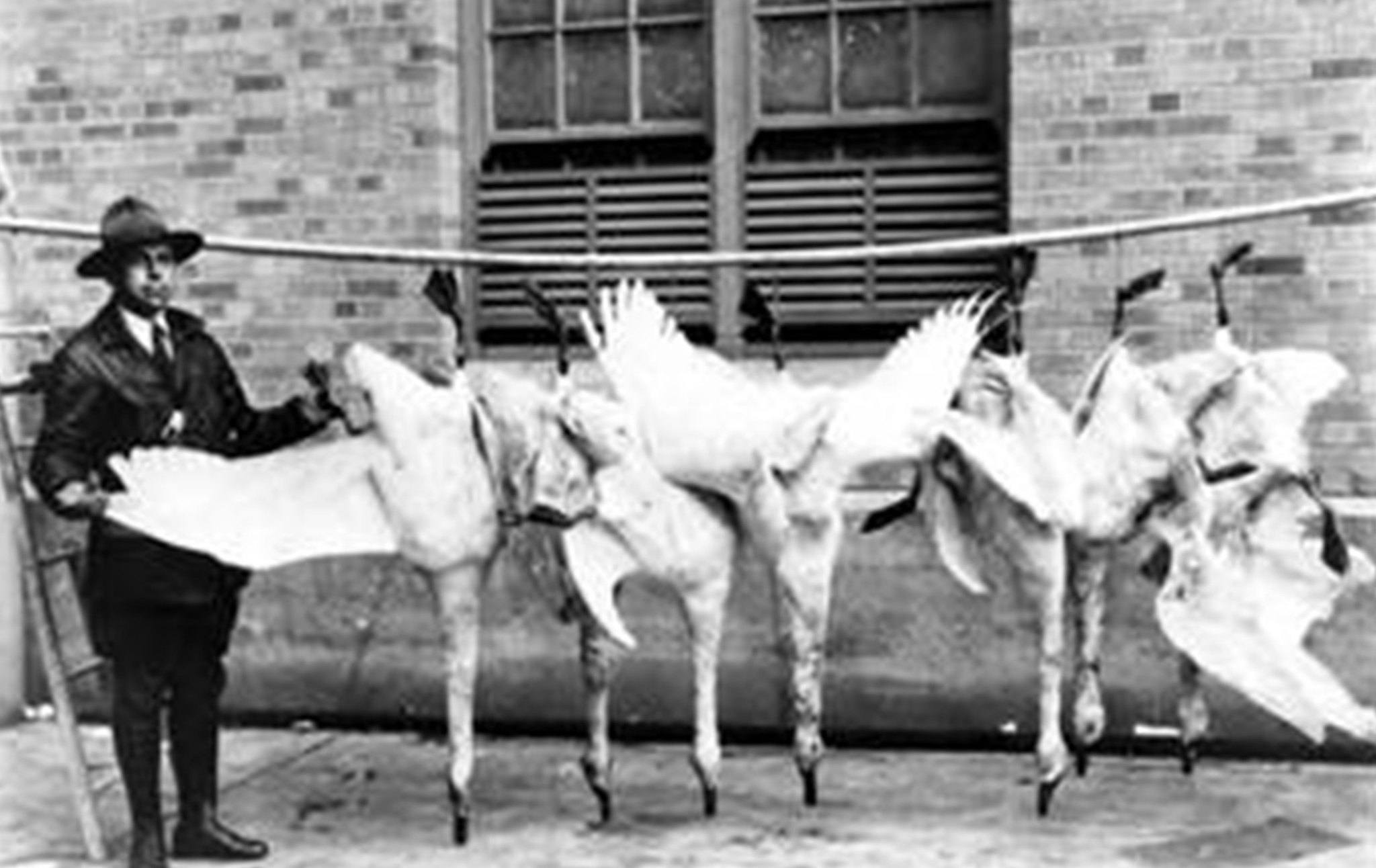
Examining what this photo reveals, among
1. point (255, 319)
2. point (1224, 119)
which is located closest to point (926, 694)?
point (1224, 119)

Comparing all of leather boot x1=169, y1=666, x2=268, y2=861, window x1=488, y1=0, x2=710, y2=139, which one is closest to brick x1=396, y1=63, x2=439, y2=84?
window x1=488, y1=0, x2=710, y2=139

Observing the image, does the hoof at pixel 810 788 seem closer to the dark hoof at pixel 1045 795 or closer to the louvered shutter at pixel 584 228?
the dark hoof at pixel 1045 795

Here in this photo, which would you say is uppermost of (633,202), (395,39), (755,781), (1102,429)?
(395,39)

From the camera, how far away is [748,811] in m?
7.40

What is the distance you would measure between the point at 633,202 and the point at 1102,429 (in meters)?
2.77

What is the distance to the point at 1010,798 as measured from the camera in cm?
750

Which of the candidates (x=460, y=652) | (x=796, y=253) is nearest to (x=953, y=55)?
(x=796, y=253)

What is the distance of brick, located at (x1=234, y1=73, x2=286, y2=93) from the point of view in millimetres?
8969

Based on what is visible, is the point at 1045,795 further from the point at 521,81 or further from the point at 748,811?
the point at 521,81

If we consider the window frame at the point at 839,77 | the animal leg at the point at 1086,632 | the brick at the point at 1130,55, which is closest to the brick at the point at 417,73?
the window frame at the point at 839,77

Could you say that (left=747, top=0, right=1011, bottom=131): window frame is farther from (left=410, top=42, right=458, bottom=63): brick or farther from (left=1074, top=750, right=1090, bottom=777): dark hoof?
(left=1074, top=750, right=1090, bottom=777): dark hoof

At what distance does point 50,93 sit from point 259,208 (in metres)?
1.15

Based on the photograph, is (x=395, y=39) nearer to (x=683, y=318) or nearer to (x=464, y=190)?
(x=464, y=190)

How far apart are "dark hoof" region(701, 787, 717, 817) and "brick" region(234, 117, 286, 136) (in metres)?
3.52
